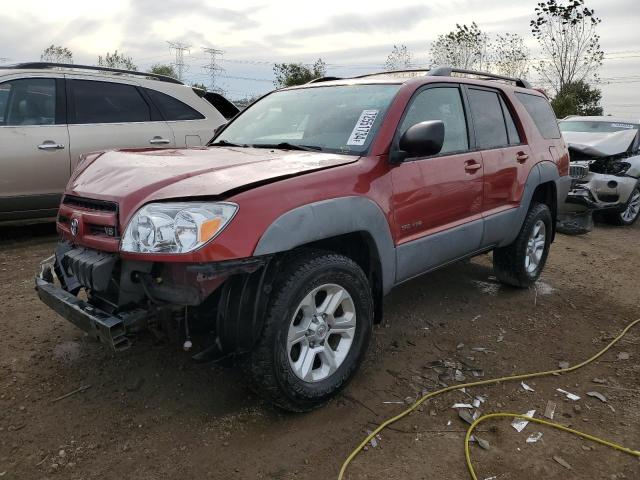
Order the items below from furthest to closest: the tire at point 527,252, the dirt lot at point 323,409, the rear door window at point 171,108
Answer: the rear door window at point 171,108
the tire at point 527,252
the dirt lot at point 323,409

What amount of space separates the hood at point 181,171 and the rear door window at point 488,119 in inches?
59.1

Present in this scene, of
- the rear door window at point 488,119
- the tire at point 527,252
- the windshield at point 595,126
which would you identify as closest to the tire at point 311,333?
the rear door window at point 488,119

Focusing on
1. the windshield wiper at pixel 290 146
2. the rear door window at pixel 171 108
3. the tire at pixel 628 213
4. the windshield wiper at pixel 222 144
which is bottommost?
the tire at pixel 628 213

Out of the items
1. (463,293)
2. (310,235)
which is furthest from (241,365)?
(463,293)

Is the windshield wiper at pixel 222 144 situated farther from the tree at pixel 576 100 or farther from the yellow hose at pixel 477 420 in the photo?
the tree at pixel 576 100

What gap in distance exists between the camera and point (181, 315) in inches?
97.9

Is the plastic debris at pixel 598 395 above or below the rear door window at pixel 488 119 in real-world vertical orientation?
below

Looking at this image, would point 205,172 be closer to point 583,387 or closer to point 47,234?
point 583,387

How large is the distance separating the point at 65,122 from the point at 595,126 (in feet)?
30.5

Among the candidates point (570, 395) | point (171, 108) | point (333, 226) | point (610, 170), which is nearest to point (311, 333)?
point (333, 226)

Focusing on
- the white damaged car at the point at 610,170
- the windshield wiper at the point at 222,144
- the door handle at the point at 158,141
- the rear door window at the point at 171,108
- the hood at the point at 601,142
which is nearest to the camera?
the windshield wiper at the point at 222,144

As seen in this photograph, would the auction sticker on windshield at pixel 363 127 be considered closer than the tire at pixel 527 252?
Yes

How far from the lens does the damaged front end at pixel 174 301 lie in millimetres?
2375

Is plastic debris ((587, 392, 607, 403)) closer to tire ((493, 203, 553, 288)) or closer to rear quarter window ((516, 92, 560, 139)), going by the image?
tire ((493, 203, 553, 288))
